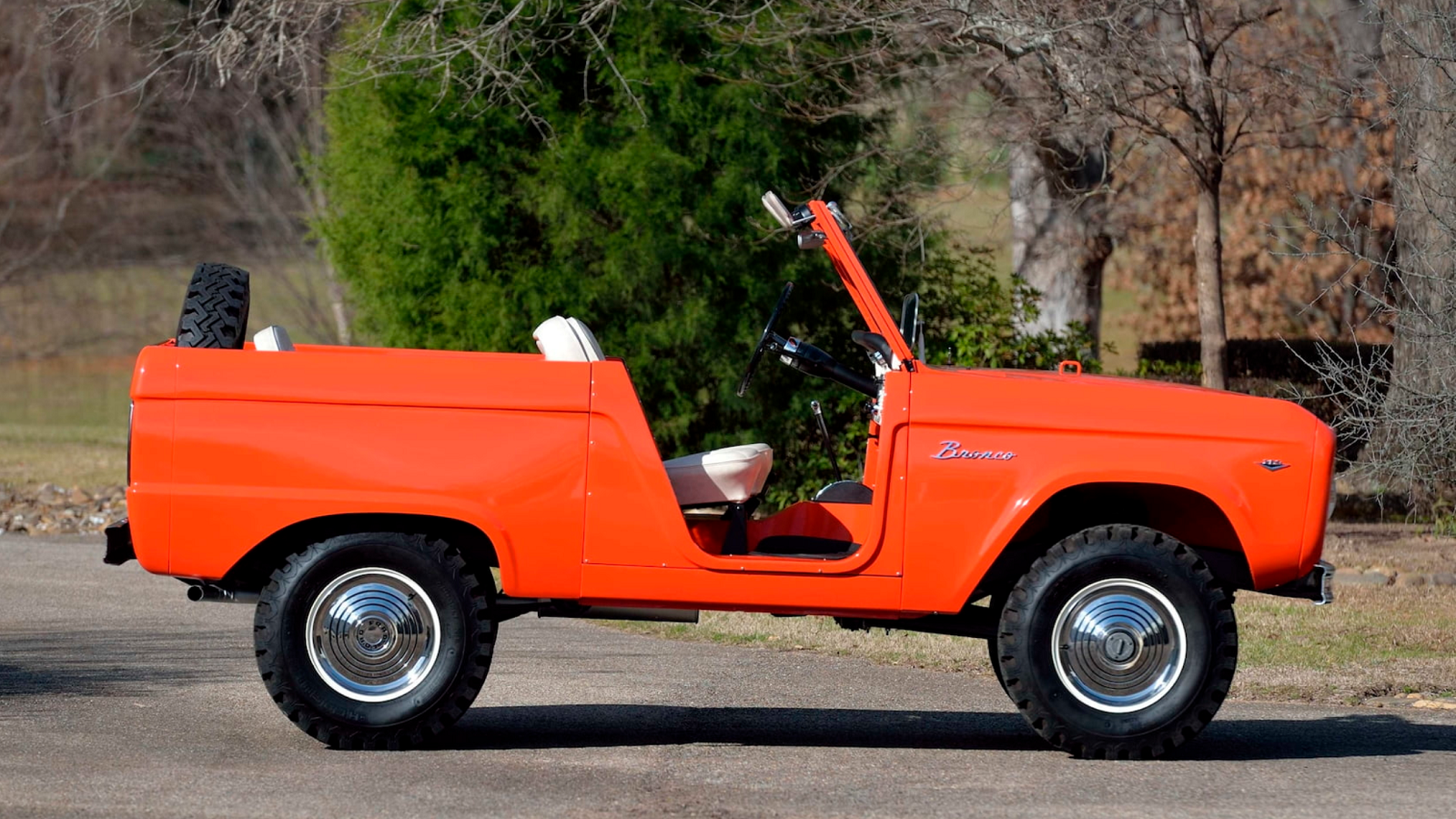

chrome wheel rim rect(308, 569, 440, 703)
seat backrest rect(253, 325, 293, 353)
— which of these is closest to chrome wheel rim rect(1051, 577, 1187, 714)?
chrome wheel rim rect(308, 569, 440, 703)

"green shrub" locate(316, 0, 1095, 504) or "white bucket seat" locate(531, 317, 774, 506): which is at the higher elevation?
"green shrub" locate(316, 0, 1095, 504)

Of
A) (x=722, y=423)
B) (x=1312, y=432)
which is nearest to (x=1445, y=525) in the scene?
(x=722, y=423)

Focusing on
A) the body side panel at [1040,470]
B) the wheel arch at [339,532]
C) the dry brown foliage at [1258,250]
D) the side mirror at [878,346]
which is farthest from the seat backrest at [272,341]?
the dry brown foliage at [1258,250]

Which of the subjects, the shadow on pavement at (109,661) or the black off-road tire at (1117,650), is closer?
the black off-road tire at (1117,650)

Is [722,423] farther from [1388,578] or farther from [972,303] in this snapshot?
[1388,578]

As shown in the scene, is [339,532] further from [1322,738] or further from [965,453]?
[1322,738]

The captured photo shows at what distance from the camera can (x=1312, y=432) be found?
21.0 feet

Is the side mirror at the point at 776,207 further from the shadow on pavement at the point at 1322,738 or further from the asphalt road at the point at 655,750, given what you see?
the shadow on pavement at the point at 1322,738

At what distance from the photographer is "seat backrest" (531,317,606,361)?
660cm

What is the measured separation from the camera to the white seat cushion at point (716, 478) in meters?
6.44

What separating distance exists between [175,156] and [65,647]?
25592mm

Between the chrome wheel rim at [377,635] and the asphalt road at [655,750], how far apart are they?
0.26 meters

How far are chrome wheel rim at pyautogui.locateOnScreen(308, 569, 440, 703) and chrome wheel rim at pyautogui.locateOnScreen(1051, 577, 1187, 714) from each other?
231 centimetres

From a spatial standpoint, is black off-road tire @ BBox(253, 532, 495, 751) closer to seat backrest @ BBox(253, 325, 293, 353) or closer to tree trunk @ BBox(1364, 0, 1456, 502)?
seat backrest @ BBox(253, 325, 293, 353)
